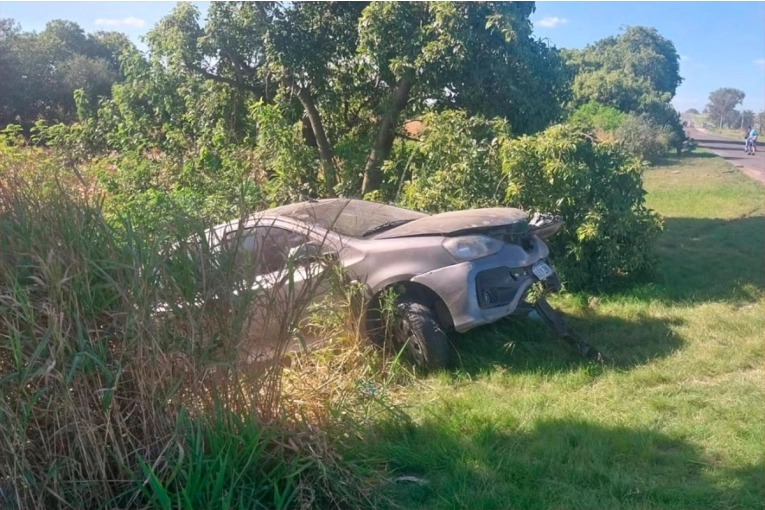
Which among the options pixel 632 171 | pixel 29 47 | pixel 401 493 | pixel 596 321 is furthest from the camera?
pixel 29 47

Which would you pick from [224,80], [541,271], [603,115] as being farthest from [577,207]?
[603,115]

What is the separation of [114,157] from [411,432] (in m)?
8.32

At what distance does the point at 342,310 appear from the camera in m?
5.10

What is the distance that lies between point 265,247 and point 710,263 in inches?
303

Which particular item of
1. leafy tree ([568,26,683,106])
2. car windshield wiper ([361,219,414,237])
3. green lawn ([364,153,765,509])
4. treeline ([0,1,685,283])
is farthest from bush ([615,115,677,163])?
car windshield wiper ([361,219,414,237])

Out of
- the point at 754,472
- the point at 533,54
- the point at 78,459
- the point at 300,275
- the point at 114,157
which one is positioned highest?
the point at 533,54

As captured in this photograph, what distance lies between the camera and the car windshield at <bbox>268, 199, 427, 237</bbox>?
21.5ft

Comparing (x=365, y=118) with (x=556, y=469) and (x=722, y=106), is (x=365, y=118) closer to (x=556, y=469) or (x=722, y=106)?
(x=556, y=469)

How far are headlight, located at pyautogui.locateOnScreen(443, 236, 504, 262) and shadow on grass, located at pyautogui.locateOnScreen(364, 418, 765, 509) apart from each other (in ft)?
5.15

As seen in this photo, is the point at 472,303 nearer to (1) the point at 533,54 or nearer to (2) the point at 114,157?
(1) the point at 533,54

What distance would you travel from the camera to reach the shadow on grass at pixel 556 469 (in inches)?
155

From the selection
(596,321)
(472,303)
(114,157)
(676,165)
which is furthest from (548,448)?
(676,165)

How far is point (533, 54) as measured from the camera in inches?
432

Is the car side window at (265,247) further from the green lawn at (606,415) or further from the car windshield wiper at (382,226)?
the car windshield wiper at (382,226)
